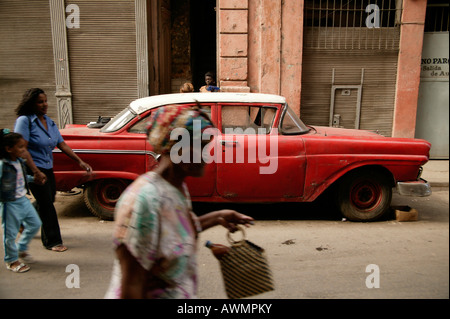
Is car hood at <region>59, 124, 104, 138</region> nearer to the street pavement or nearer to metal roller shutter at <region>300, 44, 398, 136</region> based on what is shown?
the street pavement

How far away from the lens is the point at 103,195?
17.0ft

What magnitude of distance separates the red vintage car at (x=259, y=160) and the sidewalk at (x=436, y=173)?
1948 mm

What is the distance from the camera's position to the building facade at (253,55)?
30.2 feet

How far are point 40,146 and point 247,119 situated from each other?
253cm

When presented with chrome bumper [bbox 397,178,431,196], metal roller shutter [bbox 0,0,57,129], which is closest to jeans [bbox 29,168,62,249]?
chrome bumper [bbox 397,178,431,196]

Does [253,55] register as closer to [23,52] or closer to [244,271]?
[23,52]

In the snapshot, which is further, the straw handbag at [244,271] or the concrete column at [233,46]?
the concrete column at [233,46]

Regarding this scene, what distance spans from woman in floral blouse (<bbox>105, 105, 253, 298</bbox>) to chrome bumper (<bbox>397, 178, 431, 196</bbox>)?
4.08 metres

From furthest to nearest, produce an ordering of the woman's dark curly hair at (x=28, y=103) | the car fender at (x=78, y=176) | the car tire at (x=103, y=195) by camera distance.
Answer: the car tire at (x=103, y=195) → the car fender at (x=78, y=176) → the woman's dark curly hair at (x=28, y=103)

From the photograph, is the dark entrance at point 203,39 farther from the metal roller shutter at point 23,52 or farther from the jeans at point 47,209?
the jeans at point 47,209

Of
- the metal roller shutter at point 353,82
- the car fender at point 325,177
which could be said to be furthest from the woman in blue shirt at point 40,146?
the metal roller shutter at point 353,82

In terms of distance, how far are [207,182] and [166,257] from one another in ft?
11.1

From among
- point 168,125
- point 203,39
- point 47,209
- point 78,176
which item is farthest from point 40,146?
point 203,39

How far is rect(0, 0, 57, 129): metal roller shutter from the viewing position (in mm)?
9359
